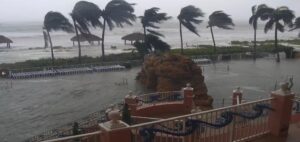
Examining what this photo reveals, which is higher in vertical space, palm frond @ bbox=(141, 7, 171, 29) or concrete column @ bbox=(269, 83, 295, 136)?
palm frond @ bbox=(141, 7, 171, 29)

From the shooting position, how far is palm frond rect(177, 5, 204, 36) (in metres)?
49.3

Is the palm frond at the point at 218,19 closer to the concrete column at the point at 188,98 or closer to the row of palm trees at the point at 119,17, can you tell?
the row of palm trees at the point at 119,17

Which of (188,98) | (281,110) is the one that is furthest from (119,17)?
(281,110)

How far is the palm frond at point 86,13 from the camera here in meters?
44.6

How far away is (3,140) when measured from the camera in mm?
17344

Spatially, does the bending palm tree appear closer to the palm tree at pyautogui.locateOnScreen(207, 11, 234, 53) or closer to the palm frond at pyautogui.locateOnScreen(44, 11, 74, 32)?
the palm frond at pyautogui.locateOnScreen(44, 11, 74, 32)

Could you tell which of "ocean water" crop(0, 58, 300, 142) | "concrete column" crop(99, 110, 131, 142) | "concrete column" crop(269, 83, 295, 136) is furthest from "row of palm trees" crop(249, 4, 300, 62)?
"concrete column" crop(99, 110, 131, 142)

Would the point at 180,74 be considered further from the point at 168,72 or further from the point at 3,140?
the point at 3,140

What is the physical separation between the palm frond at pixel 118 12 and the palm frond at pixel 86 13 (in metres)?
1.23

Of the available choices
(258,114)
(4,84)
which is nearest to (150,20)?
(4,84)

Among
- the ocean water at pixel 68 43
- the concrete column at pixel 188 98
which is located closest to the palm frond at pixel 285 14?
the ocean water at pixel 68 43

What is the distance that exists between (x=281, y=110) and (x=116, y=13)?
39.7m

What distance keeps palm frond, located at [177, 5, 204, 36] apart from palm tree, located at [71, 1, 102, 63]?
1084 centimetres

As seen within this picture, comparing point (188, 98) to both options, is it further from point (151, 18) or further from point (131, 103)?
point (151, 18)
